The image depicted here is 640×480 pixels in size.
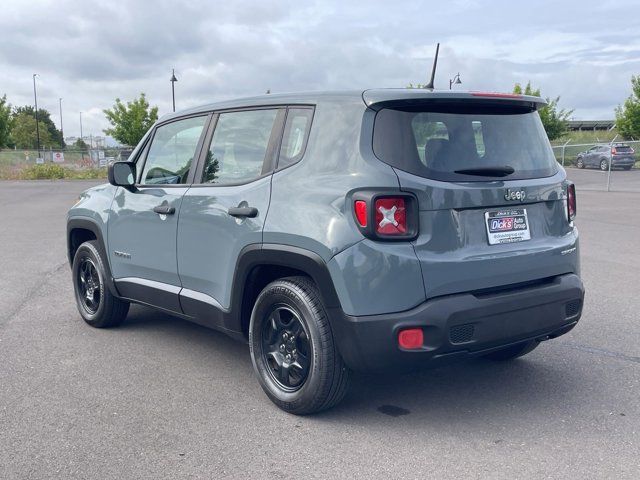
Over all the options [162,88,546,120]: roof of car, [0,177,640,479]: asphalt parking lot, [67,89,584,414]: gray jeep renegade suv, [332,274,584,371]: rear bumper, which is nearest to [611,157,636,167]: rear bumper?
[0,177,640,479]: asphalt parking lot

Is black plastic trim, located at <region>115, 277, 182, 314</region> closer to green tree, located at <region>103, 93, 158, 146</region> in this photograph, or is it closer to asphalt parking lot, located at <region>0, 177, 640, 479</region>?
asphalt parking lot, located at <region>0, 177, 640, 479</region>

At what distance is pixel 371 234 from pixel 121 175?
2487 mm

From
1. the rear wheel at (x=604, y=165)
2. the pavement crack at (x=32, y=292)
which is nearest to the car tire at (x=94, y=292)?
the pavement crack at (x=32, y=292)

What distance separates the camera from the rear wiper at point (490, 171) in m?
3.83

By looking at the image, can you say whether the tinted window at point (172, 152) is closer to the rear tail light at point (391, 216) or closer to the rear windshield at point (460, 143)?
the rear windshield at point (460, 143)

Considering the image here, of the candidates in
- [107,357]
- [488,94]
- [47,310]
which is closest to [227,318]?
[107,357]

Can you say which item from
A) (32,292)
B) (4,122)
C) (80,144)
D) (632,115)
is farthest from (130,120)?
(80,144)

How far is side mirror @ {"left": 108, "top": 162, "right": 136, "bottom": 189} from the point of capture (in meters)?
5.30

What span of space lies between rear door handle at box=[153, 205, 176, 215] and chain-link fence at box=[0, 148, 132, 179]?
115 feet

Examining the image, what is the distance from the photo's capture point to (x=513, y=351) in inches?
191

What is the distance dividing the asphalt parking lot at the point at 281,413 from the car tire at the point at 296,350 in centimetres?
13

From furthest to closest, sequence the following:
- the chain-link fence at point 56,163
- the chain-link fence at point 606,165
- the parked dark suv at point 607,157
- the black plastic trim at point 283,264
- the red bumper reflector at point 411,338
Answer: the chain-link fence at point 56,163 < the parked dark suv at point 607,157 < the chain-link fence at point 606,165 < the black plastic trim at point 283,264 < the red bumper reflector at point 411,338

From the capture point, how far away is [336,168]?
3.80m

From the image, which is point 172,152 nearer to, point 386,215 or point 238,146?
point 238,146
